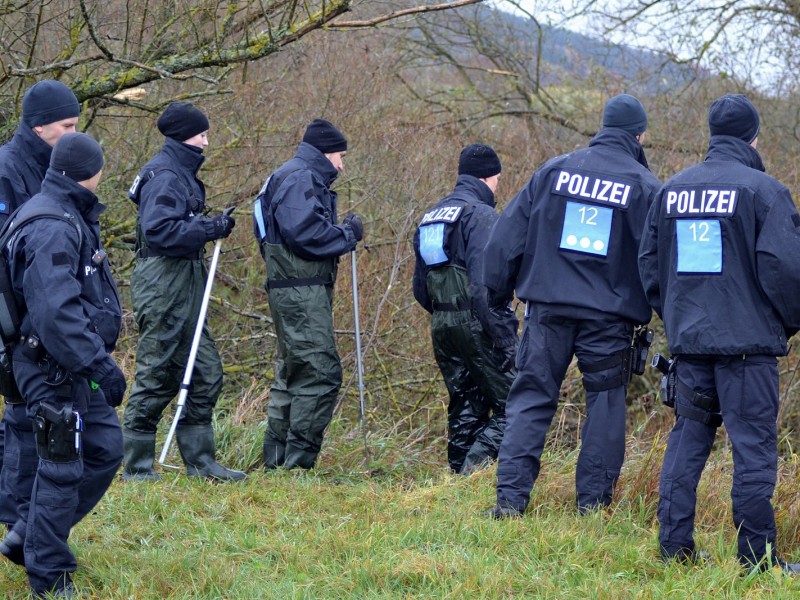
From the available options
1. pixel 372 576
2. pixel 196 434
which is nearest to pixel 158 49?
pixel 196 434

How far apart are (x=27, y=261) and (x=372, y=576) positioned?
1.80 metres

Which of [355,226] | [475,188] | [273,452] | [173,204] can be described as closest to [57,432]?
[173,204]

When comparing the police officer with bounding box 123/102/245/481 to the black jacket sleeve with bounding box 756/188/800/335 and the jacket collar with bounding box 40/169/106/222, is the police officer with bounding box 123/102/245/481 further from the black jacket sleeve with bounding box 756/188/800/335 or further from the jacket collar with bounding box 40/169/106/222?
the black jacket sleeve with bounding box 756/188/800/335

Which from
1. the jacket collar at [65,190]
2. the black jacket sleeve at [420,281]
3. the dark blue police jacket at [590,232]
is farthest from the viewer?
the black jacket sleeve at [420,281]

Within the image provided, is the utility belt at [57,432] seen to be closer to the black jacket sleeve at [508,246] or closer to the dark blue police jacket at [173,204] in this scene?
the dark blue police jacket at [173,204]

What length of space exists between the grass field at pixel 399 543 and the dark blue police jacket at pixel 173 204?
1.33 meters

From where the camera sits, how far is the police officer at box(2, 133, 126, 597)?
12.2ft

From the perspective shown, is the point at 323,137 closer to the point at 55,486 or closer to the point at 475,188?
the point at 475,188

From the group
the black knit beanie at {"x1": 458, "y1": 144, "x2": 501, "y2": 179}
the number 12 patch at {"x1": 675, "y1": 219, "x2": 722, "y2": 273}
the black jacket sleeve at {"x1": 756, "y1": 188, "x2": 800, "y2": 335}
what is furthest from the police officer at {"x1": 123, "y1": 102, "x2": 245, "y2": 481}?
the black jacket sleeve at {"x1": 756, "y1": 188, "x2": 800, "y2": 335}

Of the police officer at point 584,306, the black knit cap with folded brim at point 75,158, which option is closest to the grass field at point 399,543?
the police officer at point 584,306

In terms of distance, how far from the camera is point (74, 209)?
13.0 feet

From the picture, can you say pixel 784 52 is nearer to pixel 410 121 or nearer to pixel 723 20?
pixel 723 20

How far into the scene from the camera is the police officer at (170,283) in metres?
5.70

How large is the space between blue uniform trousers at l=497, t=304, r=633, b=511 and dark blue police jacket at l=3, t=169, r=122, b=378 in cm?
201
